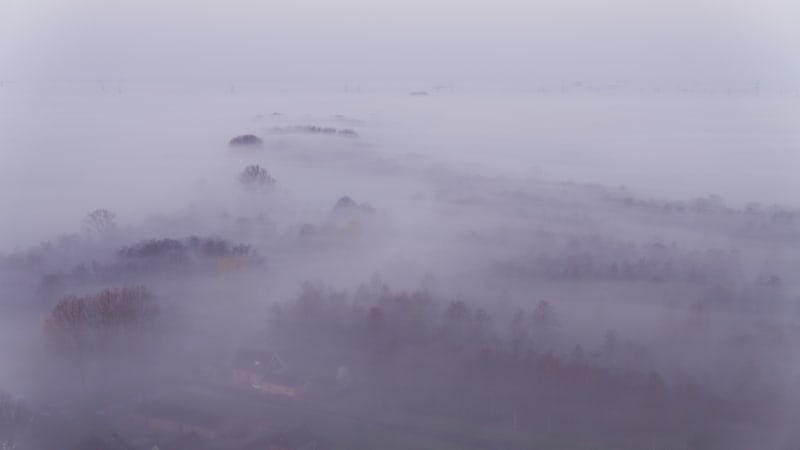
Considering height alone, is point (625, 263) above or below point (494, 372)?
above

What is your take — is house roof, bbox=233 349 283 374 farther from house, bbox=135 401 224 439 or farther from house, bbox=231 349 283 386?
house, bbox=135 401 224 439

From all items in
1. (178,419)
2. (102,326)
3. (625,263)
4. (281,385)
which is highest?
(625,263)

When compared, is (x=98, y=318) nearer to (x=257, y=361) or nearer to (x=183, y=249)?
(x=257, y=361)

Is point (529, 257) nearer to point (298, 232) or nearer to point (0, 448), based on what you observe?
point (298, 232)

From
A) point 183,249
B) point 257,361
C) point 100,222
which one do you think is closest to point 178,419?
point 257,361

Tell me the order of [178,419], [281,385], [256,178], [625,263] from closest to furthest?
1. [178,419]
2. [281,385]
3. [625,263]
4. [256,178]

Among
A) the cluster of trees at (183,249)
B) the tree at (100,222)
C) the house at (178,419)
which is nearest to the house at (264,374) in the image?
the house at (178,419)

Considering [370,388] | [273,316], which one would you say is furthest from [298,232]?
[370,388]
